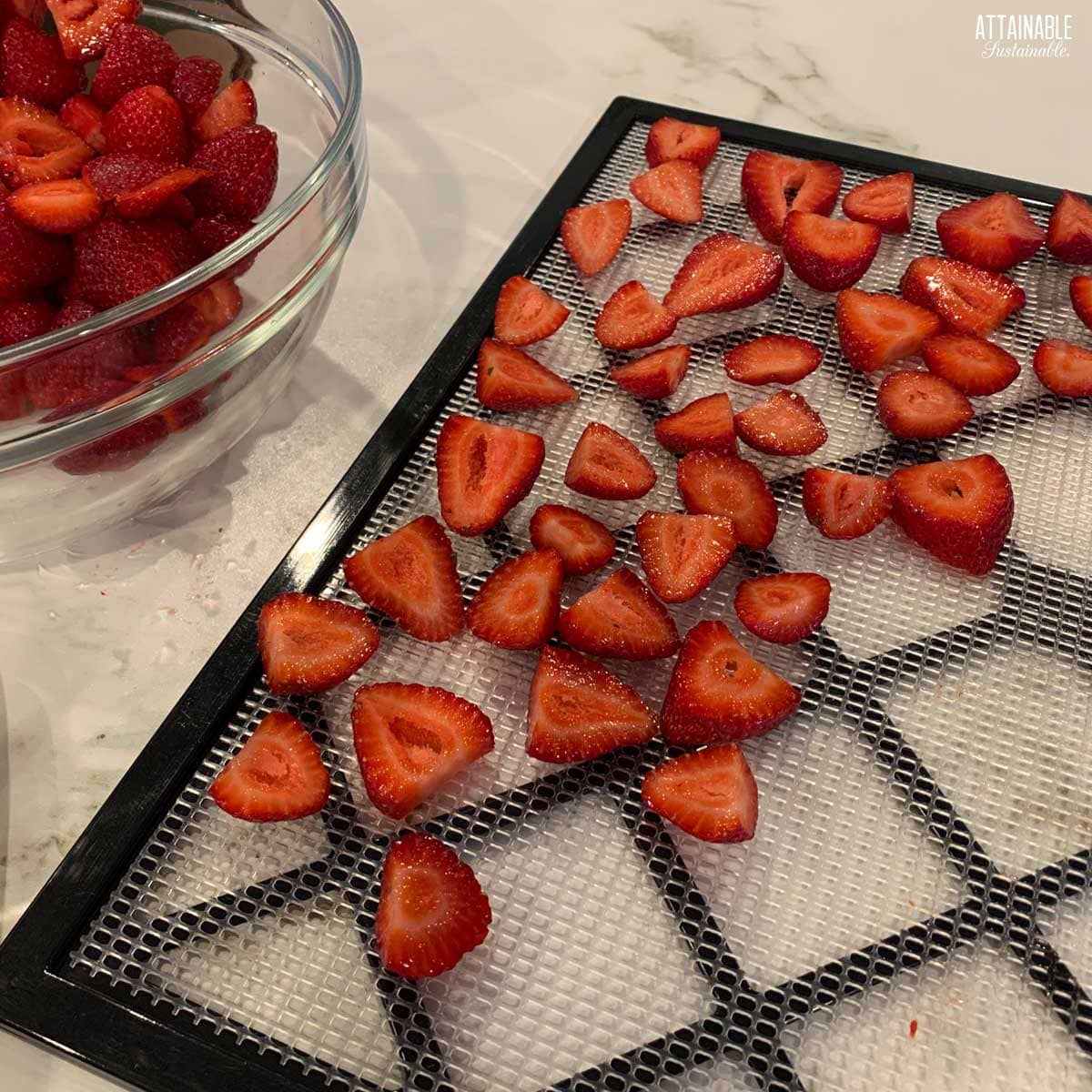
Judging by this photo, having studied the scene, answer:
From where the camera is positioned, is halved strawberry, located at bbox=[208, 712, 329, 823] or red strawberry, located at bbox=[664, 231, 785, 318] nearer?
halved strawberry, located at bbox=[208, 712, 329, 823]

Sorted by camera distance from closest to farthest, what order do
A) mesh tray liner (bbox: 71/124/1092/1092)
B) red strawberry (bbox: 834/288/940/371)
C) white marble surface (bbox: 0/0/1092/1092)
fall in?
mesh tray liner (bbox: 71/124/1092/1092)
white marble surface (bbox: 0/0/1092/1092)
red strawberry (bbox: 834/288/940/371)

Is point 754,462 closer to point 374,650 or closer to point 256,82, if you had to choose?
point 374,650

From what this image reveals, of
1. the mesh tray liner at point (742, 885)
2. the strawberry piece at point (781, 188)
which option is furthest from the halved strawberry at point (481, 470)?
the strawberry piece at point (781, 188)

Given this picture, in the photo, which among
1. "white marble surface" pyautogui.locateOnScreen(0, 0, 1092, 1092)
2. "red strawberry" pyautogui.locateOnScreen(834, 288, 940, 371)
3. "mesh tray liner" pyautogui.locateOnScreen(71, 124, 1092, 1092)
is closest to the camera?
"mesh tray liner" pyautogui.locateOnScreen(71, 124, 1092, 1092)

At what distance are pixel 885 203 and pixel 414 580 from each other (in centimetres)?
44

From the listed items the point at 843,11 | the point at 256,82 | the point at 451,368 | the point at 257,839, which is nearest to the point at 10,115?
the point at 256,82

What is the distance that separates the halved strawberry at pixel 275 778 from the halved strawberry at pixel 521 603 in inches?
3.9

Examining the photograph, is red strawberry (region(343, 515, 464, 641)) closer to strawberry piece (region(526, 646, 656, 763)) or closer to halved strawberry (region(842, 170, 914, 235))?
strawberry piece (region(526, 646, 656, 763))

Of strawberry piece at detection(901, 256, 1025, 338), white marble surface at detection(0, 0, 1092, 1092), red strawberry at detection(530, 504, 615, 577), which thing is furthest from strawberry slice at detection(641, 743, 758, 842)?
strawberry piece at detection(901, 256, 1025, 338)

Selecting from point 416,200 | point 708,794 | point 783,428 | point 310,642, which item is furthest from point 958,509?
point 416,200

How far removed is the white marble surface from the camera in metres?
0.55

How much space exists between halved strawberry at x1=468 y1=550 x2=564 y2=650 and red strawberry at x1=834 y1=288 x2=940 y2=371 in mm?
245

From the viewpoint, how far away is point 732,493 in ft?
1.95

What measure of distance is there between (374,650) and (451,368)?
0.20 metres
